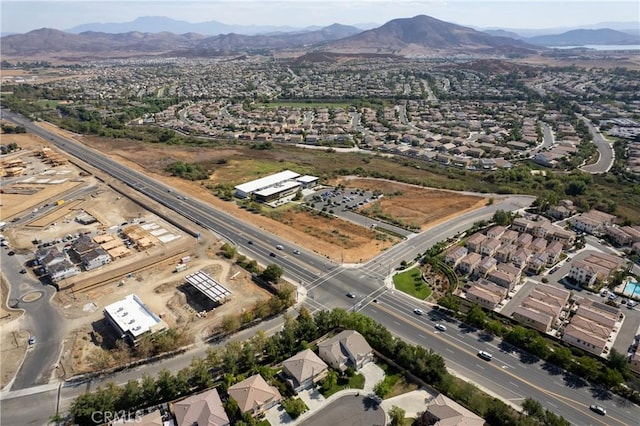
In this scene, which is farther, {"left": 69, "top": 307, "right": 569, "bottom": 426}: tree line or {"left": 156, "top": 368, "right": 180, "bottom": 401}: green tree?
{"left": 156, "top": 368, "right": 180, "bottom": 401}: green tree

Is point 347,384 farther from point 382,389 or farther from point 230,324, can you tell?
point 230,324

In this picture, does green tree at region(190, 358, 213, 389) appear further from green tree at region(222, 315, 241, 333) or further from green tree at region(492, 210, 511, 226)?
green tree at region(492, 210, 511, 226)

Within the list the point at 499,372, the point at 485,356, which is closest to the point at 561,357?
the point at 499,372

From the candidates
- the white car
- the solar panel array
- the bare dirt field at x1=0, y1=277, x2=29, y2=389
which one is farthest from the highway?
the solar panel array

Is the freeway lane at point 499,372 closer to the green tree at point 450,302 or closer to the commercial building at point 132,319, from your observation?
the green tree at point 450,302

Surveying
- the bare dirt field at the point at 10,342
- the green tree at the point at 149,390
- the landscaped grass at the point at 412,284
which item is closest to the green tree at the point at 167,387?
the green tree at the point at 149,390

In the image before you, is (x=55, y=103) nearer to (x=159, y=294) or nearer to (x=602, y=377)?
(x=159, y=294)

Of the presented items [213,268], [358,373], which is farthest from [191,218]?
[358,373]
